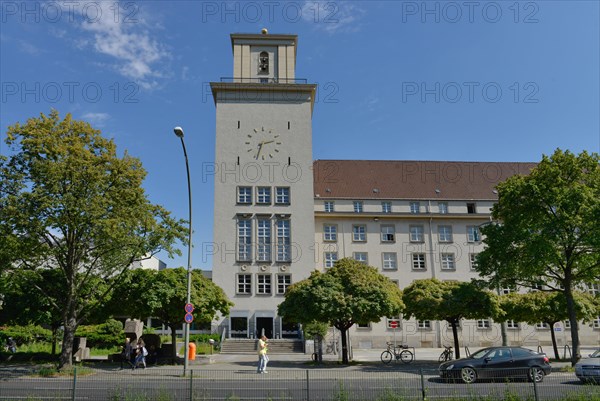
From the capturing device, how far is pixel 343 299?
2655cm

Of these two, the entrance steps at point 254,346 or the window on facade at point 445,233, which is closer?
the entrance steps at point 254,346

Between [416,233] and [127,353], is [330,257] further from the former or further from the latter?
[127,353]

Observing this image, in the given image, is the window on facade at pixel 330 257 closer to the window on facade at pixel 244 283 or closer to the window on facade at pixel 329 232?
the window on facade at pixel 329 232

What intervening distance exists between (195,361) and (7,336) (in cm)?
1565

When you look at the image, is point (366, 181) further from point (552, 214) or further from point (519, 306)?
point (552, 214)

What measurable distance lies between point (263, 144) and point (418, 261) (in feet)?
62.9

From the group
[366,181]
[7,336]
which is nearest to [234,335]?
[7,336]

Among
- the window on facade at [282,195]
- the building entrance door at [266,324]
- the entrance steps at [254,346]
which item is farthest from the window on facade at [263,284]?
the window on facade at [282,195]

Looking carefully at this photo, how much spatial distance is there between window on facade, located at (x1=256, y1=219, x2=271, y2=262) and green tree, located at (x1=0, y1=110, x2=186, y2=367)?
795 inches

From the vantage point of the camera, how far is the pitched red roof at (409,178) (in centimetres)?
5188

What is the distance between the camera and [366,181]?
175 feet

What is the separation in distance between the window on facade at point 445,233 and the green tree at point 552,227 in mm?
23447

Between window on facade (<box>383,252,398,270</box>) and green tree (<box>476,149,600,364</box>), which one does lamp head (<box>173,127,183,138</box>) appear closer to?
green tree (<box>476,149,600,364</box>)

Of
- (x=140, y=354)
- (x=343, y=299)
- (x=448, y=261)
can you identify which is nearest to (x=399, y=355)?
(x=343, y=299)
